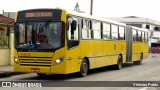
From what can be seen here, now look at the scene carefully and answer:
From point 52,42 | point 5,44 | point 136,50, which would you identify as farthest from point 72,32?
point 136,50

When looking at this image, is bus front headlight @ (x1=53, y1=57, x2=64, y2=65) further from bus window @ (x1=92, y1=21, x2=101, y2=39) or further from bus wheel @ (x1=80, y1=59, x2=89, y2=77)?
bus window @ (x1=92, y1=21, x2=101, y2=39)

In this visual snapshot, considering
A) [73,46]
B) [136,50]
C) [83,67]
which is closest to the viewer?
[73,46]

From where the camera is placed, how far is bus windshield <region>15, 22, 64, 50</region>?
644 inches

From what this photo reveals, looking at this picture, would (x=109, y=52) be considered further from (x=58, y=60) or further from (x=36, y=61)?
(x=36, y=61)

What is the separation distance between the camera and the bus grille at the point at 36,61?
644 inches

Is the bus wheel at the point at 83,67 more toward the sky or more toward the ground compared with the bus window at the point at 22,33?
more toward the ground

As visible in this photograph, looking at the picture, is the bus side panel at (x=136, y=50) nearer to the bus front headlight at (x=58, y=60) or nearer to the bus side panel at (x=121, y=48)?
the bus side panel at (x=121, y=48)

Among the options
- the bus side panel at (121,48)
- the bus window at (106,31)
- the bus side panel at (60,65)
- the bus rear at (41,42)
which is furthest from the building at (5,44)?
the bus side panel at (60,65)

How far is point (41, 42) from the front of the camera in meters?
16.5

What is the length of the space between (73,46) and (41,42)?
5.00 feet

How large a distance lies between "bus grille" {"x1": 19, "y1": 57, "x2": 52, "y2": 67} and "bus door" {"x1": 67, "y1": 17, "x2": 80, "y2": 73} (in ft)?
2.95

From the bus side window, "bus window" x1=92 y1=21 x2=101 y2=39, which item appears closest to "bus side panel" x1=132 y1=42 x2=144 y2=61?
"bus window" x1=92 y1=21 x2=101 y2=39

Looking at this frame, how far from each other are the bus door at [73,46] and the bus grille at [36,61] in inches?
35.4

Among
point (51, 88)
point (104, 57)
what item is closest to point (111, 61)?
point (104, 57)
